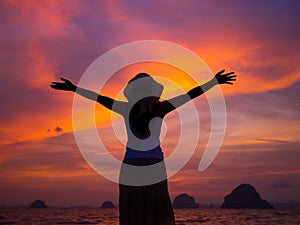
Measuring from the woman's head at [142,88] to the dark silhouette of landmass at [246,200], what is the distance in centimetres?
19066

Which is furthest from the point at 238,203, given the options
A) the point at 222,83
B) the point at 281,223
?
the point at 222,83

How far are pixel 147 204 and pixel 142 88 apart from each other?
4.41ft

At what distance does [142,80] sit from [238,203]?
193m

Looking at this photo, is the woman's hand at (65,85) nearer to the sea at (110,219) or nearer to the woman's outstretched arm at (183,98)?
the woman's outstretched arm at (183,98)

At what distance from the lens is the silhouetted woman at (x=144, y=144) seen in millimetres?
5035

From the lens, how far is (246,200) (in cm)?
19038

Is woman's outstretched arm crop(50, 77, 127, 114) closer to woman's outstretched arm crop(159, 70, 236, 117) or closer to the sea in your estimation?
woman's outstretched arm crop(159, 70, 236, 117)

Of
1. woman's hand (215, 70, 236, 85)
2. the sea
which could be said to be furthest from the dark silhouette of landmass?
woman's hand (215, 70, 236, 85)

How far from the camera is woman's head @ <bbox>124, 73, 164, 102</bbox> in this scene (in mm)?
5020

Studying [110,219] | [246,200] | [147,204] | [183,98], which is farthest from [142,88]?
[246,200]

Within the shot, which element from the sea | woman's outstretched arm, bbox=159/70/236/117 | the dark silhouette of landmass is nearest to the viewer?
woman's outstretched arm, bbox=159/70/236/117

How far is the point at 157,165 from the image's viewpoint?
16.6 ft

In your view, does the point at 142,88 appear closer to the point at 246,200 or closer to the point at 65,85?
the point at 65,85

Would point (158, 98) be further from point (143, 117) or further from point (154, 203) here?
point (154, 203)
